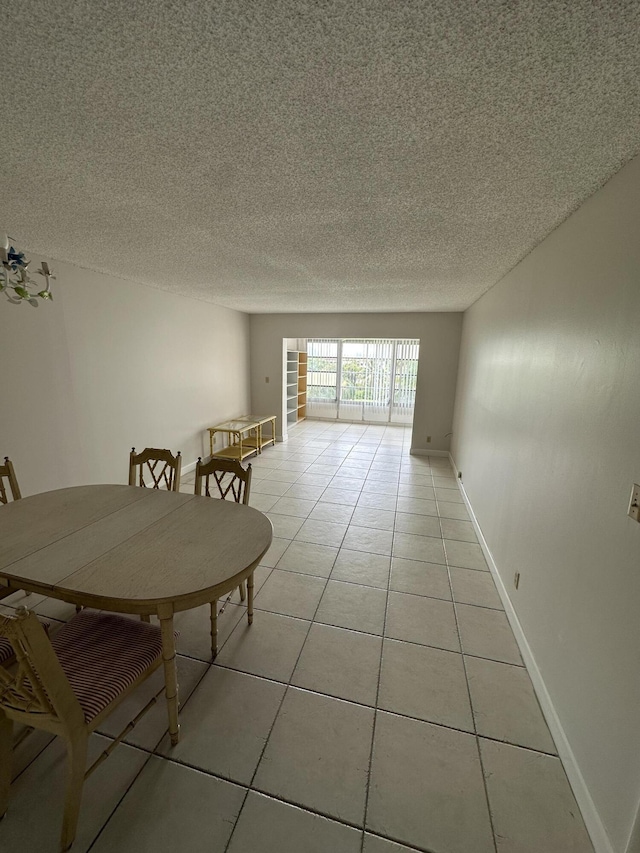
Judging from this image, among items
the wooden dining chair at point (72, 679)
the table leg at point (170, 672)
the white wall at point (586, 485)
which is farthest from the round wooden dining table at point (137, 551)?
the white wall at point (586, 485)

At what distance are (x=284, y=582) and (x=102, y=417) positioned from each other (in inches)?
93.6

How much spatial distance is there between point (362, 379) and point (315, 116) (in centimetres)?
675

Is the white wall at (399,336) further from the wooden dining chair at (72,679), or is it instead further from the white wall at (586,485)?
the wooden dining chair at (72,679)

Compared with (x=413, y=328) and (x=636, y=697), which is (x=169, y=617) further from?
(x=413, y=328)

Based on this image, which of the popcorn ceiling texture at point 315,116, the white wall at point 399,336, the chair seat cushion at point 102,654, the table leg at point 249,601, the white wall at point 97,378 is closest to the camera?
the popcorn ceiling texture at point 315,116

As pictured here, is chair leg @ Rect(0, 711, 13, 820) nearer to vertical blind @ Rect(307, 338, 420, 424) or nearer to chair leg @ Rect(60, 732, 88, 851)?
chair leg @ Rect(60, 732, 88, 851)

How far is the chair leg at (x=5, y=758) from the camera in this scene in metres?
1.16

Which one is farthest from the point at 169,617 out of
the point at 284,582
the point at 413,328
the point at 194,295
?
the point at 413,328

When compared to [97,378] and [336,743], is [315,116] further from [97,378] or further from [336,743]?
[97,378]

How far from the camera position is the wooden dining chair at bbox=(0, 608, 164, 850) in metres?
0.95

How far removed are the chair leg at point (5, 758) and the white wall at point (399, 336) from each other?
5149 mm

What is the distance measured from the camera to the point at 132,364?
3547mm

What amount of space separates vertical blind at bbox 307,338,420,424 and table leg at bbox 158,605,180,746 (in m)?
6.52

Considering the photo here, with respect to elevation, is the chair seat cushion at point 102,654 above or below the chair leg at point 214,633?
above
